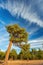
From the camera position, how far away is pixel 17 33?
2239 centimetres

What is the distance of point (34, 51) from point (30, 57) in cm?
322

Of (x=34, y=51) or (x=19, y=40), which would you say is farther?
(x=34, y=51)

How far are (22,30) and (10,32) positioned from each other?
1893mm

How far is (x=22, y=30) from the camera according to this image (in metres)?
21.6

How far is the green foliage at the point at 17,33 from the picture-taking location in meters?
21.6

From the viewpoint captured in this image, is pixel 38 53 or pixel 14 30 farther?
pixel 38 53

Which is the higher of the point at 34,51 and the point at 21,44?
the point at 34,51

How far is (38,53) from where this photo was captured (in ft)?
180

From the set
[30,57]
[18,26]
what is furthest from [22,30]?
[30,57]

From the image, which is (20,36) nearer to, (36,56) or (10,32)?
(10,32)

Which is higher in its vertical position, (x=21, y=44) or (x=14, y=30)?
(x=14, y=30)

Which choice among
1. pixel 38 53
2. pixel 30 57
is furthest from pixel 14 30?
pixel 38 53

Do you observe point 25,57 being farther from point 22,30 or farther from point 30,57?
point 22,30

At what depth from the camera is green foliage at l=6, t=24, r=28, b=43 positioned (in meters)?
21.6
